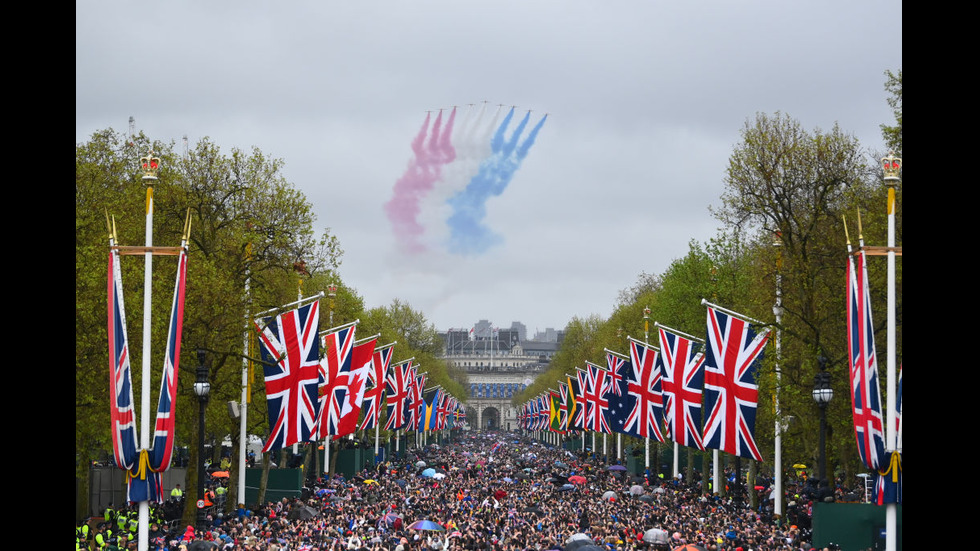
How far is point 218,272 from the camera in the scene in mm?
42281

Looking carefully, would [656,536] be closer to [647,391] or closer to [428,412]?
[647,391]

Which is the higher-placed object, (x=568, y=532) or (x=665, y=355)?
(x=665, y=355)

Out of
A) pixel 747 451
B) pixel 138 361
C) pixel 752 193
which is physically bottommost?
pixel 747 451

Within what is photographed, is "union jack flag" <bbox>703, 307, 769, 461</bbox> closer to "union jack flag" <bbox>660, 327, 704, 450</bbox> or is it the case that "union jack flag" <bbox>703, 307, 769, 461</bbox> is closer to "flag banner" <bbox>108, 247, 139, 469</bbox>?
"union jack flag" <bbox>660, 327, 704, 450</bbox>

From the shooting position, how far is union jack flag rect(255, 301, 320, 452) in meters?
34.3

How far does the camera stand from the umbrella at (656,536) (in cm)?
3500

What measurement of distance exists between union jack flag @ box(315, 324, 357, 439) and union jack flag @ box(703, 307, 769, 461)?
12657 mm

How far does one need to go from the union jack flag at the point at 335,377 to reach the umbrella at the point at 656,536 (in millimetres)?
12332

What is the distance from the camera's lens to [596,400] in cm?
6725
